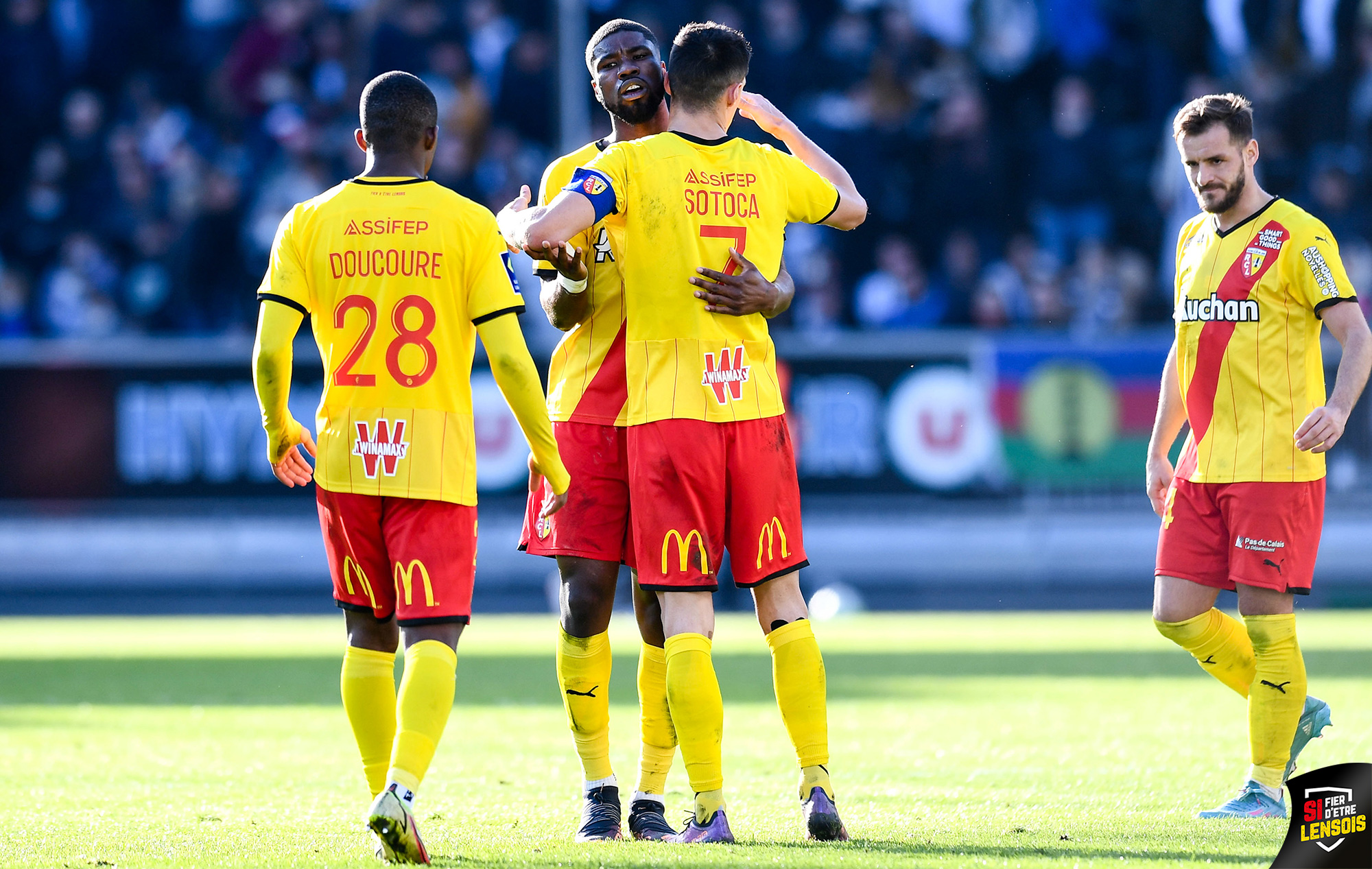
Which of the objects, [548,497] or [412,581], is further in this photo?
[548,497]

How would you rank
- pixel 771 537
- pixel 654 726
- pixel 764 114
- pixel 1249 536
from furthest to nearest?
1. pixel 1249 536
2. pixel 654 726
3. pixel 764 114
4. pixel 771 537

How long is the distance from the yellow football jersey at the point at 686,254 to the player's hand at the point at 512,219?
10.7 inches

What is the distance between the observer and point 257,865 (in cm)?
463

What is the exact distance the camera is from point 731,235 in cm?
525

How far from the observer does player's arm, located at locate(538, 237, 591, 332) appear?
529 cm

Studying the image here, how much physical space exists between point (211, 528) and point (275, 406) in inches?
444

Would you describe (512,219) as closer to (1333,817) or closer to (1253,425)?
(1253,425)

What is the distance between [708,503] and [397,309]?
1.10 meters

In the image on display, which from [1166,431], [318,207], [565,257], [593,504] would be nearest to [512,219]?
[565,257]

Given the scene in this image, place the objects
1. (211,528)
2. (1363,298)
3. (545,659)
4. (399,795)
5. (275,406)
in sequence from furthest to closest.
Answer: (1363,298)
(211,528)
(545,659)
(275,406)
(399,795)

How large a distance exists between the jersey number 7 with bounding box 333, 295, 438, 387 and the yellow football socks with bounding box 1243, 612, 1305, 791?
2.89 metres

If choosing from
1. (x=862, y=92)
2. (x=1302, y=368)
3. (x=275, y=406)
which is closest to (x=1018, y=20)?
(x=862, y=92)

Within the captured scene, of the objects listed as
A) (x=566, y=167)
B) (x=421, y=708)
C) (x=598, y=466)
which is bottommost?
(x=421, y=708)

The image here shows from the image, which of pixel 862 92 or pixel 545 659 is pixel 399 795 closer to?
pixel 545 659
